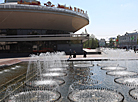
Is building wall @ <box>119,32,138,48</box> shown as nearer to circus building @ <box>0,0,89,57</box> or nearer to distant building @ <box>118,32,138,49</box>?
distant building @ <box>118,32,138,49</box>

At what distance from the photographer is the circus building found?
35.6 meters

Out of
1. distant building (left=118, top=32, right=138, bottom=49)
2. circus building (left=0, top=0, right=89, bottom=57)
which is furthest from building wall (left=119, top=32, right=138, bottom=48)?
circus building (left=0, top=0, right=89, bottom=57)

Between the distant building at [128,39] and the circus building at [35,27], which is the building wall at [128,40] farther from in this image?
the circus building at [35,27]

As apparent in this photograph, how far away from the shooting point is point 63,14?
127ft

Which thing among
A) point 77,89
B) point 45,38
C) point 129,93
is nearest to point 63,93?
point 77,89

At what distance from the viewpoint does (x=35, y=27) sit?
141 ft

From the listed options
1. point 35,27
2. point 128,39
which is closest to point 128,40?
point 128,39

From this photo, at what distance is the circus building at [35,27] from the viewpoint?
3562cm

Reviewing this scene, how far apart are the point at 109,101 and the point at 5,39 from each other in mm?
38379

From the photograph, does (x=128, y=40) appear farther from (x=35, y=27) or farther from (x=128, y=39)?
(x=35, y=27)

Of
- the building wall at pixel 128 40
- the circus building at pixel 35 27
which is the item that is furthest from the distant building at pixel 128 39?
the circus building at pixel 35 27

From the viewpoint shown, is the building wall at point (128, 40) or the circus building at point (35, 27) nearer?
the circus building at point (35, 27)

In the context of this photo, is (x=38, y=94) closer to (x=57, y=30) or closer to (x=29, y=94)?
(x=29, y=94)

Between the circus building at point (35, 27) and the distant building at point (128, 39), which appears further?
the distant building at point (128, 39)
